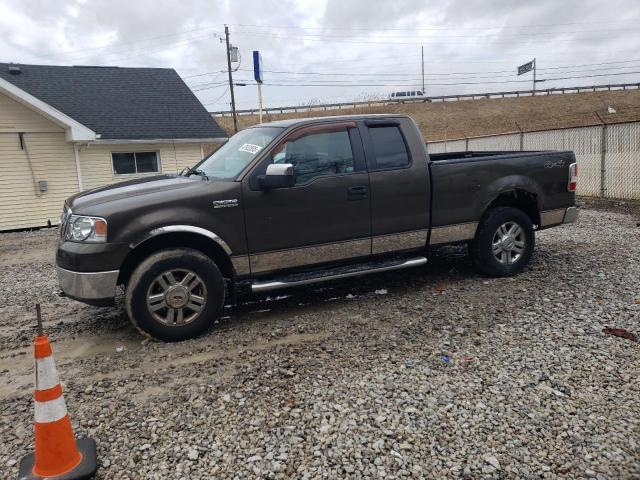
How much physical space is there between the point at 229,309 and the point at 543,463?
356 cm

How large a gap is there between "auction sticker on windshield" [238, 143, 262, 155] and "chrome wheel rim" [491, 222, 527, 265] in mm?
3010

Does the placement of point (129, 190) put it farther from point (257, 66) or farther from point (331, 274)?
point (257, 66)

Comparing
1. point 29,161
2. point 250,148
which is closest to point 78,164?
point 29,161

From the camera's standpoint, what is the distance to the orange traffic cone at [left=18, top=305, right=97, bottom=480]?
262 cm

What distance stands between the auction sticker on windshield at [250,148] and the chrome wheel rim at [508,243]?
3.01 m

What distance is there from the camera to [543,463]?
2.68 meters

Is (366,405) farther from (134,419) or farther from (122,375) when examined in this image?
(122,375)

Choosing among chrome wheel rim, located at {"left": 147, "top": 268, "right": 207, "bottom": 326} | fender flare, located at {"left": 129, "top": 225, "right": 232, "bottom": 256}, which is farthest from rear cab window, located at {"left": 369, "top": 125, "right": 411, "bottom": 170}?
chrome wheel rim, located at {"left": 147, "top": 268, "right": 207, "bottom": 326}

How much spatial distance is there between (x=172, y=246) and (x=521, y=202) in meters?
4.30

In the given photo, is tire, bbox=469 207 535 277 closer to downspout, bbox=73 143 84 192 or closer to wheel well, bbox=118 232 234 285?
wheel well, bbox=118 232 234 285

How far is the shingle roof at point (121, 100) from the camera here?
16.3 m

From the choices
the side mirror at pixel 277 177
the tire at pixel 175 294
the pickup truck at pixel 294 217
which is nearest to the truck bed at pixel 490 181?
the pickup truck at pixel 294 217

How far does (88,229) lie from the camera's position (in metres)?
4.23

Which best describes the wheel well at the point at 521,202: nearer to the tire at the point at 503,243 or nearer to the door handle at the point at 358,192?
the tire at the point at 503,243
